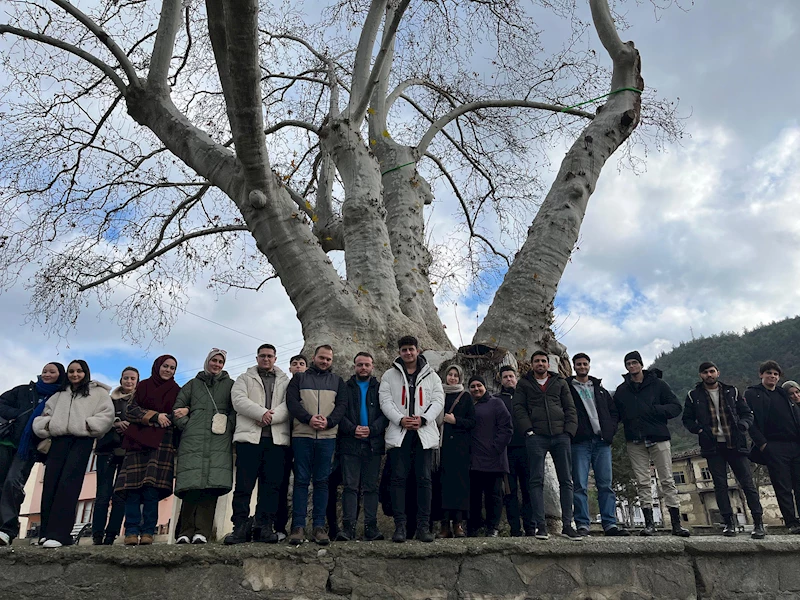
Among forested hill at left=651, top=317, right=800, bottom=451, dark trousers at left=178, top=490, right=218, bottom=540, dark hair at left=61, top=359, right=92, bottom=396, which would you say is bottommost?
dark trousers at left=178, top=490, right=218, bottom=540

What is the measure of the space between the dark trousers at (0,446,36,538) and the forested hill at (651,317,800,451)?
55.3 meters

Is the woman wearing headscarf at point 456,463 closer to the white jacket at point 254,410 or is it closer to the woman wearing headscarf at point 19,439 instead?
the white jacket at point 254,410

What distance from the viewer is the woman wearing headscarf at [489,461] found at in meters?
4.59

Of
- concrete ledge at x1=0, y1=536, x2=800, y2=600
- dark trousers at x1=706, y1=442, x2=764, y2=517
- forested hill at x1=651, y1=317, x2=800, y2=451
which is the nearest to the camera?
concrete ledge at x1=0, y1=536, x2=800, y2=600

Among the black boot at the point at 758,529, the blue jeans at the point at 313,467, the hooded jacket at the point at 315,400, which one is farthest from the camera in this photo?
the black boot at the point at 758,529

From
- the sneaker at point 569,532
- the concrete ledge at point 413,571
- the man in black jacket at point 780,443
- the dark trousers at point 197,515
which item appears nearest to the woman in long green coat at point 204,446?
the dark trousers at point 197,515

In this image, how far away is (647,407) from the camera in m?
5.09

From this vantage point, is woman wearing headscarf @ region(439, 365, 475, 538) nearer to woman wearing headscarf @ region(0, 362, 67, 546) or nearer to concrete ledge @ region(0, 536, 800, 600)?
concrete ledge @ region(0, 536, 800, 600)

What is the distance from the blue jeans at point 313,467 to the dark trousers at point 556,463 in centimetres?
164

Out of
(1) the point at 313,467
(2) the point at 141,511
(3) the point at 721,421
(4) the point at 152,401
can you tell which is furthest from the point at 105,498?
(3) the point at 721,421

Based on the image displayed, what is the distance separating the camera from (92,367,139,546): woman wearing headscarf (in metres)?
4.53

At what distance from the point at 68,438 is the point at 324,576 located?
7.67ft

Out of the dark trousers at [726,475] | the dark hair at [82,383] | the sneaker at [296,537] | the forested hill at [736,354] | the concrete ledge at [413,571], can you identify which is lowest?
the concrete ledge at [413,571]

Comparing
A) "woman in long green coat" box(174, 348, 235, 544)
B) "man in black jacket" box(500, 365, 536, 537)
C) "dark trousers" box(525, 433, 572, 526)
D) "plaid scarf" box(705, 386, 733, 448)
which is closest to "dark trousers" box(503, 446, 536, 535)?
"man in black jacket" box(500, 365, 536, 537)
